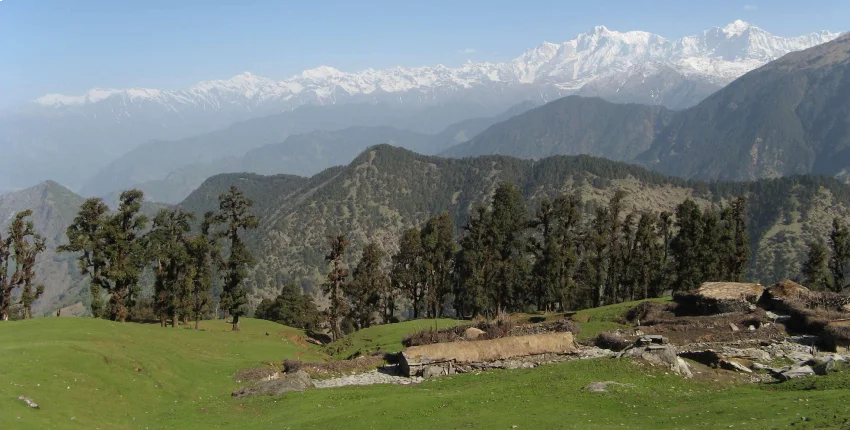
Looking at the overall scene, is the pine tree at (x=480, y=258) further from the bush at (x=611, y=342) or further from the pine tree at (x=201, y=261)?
the bush at (x=611, y=342)

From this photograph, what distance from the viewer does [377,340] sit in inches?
2427

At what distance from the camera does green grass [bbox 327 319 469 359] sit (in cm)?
5653

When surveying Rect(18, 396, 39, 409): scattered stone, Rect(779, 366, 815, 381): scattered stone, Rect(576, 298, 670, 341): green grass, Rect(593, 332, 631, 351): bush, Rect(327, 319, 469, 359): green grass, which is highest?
Rect(18, 396, 39, 409): scattered stone

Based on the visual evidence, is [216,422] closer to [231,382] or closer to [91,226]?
[231,382]

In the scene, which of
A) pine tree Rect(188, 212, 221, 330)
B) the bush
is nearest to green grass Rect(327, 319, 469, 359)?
pine tree Rect(188, 212, 221, 330)

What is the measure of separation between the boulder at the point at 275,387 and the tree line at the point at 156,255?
28.7m

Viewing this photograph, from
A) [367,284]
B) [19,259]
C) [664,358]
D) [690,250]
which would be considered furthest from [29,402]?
[690,250]

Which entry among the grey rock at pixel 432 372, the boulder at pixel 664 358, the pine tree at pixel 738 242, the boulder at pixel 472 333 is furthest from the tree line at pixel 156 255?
the pine tree at pixel 738 242

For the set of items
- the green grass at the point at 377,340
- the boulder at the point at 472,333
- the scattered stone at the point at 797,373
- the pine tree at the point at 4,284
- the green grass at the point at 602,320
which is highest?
the pine tree at the point at 4,284

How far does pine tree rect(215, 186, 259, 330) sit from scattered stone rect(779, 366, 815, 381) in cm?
5132

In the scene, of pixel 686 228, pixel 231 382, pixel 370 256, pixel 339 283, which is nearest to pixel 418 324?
pixel 339 283

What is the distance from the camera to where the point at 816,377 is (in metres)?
30.3

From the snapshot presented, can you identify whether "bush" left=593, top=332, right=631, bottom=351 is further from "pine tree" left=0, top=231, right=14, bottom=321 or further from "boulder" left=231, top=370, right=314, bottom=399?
"pine tree" left=0, top=231, right=14, bottom=321

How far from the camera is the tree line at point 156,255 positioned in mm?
59969
